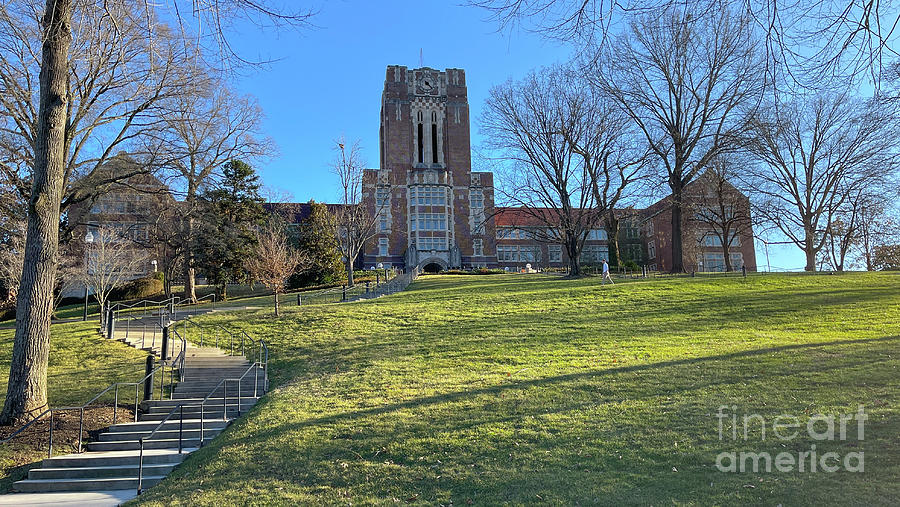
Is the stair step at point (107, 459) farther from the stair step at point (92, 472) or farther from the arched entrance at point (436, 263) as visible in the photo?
the arched entrance at point (436, 263)

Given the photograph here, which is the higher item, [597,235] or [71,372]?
[597,235]

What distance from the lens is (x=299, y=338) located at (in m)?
17.8

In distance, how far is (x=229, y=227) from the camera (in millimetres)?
31969

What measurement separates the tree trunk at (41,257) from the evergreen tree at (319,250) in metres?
28.0

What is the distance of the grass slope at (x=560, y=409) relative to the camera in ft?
19.5

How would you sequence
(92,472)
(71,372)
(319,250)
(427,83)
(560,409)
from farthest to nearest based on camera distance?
(427,83)
(319,250)
(71,372)
(92,472)
(560,409)

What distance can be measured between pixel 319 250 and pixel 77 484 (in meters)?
31.1

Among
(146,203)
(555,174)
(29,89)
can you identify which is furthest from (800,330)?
(146,203)

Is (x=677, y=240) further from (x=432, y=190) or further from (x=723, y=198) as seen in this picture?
(x=432, y=190)

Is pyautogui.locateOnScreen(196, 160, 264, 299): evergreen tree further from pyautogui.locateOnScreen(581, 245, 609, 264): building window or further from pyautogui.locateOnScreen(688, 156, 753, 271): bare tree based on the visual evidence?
pyautogui.locateOnScreen(581, 245, 609, 264): building window

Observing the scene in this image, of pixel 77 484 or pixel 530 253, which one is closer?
pixel 77 484

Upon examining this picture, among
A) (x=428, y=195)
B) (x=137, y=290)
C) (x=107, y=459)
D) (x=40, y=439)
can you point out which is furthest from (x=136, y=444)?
(x=428, y=195)

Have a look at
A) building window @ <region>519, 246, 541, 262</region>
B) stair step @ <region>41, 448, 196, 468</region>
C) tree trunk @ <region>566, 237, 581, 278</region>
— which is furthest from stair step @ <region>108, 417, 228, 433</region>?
building window @ <region>519, 246, 541, 262</region>

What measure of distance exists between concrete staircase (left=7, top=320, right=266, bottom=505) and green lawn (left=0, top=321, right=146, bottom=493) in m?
0.58
